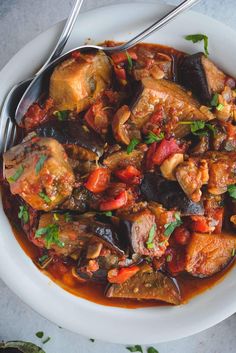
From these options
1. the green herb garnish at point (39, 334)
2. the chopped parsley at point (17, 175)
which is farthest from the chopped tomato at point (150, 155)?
the green herb garnish at point (39, 334)

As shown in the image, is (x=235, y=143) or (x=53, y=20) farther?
(x=53, y=20)

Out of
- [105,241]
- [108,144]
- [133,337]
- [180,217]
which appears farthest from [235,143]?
[133,337]

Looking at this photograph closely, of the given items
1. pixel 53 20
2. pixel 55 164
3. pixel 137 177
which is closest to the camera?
pixel 55 164

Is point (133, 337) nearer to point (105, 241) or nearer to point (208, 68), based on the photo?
point (105, 241)

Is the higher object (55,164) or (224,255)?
(55,164)

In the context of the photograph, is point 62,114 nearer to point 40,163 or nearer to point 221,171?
point 40,163

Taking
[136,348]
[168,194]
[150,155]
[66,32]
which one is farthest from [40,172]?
[136,348]

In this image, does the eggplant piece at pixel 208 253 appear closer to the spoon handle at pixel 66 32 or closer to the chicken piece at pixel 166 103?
the chicken piece at pixel 166 103
